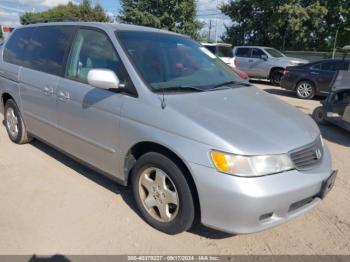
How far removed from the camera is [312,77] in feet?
40.3

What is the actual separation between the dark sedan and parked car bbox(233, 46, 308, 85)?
3.23m

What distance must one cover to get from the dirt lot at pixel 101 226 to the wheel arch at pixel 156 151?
1.29ft

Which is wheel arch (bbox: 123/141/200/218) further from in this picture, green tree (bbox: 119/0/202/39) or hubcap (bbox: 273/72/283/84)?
green tree (bbox: 119/0/202/39)

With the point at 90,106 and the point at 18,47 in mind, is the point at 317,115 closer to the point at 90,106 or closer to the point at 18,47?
the point at 90,106

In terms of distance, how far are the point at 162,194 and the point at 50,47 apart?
2508 millimetres

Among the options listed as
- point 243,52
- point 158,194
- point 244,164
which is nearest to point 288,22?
point 243,52

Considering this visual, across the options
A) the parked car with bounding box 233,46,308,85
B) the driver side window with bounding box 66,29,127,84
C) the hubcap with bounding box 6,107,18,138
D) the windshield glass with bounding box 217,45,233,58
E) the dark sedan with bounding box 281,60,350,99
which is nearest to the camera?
the driver side window with bounding box 66,29,127,84

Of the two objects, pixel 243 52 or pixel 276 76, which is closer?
pixel 276 76

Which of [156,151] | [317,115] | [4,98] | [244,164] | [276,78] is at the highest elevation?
[244,164]

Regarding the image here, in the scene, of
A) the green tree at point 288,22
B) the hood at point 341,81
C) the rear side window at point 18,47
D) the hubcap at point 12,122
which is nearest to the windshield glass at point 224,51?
the hood at point 341,81

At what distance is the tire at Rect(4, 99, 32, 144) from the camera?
5.34 metres

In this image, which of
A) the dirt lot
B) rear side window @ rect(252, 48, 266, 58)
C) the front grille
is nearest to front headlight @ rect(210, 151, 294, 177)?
the front grille

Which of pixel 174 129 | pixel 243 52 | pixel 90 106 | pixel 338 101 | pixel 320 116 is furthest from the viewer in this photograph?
pixel 243 52

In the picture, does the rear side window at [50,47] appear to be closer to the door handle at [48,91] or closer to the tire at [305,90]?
the door handle at [48,91]
